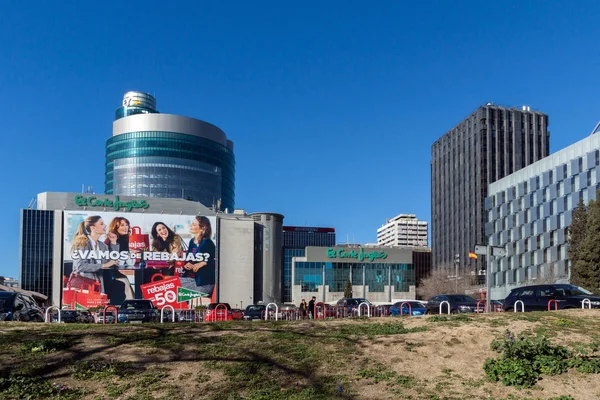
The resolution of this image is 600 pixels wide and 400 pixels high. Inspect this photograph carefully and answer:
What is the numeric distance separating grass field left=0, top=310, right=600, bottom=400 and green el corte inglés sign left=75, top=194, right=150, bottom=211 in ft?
287

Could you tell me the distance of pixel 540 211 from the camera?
9612 cm

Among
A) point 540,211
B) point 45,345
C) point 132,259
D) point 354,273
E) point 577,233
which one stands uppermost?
point 540,211

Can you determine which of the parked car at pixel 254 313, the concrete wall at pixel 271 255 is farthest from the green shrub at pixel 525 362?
the concrete wall at pixel 271 255

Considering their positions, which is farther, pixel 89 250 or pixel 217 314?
pixel 89 250

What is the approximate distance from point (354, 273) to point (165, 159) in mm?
76751

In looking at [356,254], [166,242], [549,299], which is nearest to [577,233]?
[549,299]

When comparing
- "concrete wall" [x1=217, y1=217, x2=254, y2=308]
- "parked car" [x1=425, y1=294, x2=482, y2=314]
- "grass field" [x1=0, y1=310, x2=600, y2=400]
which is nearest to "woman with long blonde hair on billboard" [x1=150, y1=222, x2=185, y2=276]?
"concrete wall" [x1=217, y1=217, x2=254, y2=308]

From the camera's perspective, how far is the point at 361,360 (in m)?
14.1

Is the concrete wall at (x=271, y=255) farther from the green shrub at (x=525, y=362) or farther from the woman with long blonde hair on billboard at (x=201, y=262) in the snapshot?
the green shrub at (x=525, y=362)

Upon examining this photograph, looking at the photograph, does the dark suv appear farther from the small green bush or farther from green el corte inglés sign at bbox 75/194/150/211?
green el corte inglés sign at bbox 75/194/150/211

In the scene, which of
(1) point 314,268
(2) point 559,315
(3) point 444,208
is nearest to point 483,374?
(2) point 559,315

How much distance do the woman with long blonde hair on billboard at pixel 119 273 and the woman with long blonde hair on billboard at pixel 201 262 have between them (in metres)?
8.46

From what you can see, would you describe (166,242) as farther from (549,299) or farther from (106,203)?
(549,299)

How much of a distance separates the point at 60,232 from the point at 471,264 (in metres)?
85.4
